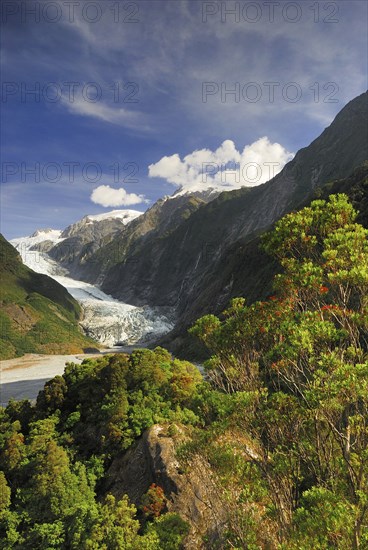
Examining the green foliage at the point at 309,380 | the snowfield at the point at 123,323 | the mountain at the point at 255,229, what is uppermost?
the mountain at the point at 255,229

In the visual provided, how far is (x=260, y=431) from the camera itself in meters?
11.4

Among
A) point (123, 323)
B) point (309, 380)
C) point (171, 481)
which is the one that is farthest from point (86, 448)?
point (123, 323)

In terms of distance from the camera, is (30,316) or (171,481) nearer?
(171,481)

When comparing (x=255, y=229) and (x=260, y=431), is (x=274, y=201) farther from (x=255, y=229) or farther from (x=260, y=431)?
(x=260, y=431)

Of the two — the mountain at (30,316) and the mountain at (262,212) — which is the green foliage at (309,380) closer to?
the mountain at (262,212)

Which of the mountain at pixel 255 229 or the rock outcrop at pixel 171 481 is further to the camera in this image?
the mountain at pixel 255 229

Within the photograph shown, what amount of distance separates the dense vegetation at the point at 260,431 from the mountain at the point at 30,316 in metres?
86.5

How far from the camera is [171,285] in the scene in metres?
194

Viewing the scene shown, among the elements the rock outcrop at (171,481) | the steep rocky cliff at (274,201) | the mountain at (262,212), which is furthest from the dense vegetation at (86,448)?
the steep rocky cliff at (274,201)

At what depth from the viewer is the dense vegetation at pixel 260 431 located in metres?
8.50

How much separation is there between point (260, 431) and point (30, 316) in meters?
118

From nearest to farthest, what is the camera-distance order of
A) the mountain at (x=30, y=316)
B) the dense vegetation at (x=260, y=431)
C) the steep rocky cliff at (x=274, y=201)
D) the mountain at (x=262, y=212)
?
the dense vegetation at (x=260, y=431), the mountain at (x=30, y=316), the mountain at (x=262, y=212), the steep rocky cliff at (x=274, y=201)

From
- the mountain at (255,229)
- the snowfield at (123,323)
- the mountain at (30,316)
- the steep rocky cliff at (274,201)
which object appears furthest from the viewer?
the snowfield at (123,323)

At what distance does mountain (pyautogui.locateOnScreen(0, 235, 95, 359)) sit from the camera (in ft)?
344
